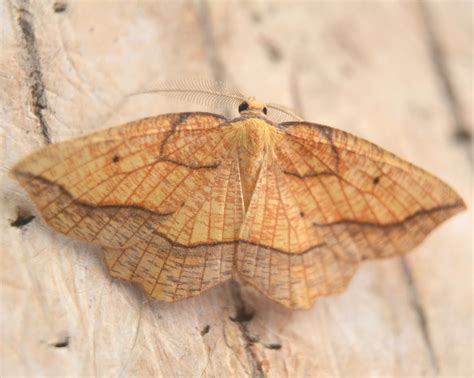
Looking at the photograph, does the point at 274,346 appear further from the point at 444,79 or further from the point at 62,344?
the point at 444,79

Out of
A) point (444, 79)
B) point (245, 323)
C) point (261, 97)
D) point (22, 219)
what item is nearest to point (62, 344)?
point (22, 219)

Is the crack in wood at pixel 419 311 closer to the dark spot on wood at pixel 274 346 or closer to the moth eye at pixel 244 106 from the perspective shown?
the dark spot on wood at pixel 274 346

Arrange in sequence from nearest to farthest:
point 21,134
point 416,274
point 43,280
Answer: point 43,280 → point 21,134 → point 416,274

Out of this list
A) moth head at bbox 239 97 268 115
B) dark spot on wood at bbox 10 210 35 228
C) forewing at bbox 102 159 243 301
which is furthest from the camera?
moth head at bbox 239 97 268 115

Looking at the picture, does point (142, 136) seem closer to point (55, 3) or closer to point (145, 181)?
point (145, 181)

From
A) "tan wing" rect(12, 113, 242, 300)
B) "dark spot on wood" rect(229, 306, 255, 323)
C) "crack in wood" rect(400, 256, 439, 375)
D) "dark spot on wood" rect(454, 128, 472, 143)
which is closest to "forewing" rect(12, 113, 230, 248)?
"tan wing" rect(12, 113, 242, 300)

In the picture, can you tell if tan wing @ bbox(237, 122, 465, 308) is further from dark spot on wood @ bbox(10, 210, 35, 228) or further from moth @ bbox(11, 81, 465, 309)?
dark spot on wood @ bbox(10, 210, 35, 228)

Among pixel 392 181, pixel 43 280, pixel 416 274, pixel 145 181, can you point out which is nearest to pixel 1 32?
pixel 145 181
